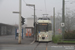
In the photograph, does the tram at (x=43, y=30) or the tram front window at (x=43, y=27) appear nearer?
the tram at (x=43, y=30)

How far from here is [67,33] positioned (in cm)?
2375

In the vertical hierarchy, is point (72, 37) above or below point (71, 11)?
below

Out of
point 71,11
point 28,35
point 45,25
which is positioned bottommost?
point 28,35

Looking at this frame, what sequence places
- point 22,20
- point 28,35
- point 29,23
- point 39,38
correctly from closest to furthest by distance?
point 22,20, point 39,38, point 28,35, point 29,23

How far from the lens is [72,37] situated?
930 inches

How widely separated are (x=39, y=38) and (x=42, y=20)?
9.11ft

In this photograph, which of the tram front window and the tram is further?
the tram front window

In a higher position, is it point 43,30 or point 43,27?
Answer: point 43,27

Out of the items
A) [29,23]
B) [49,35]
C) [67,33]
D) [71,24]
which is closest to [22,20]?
[49,35]

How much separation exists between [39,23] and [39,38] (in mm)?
2272

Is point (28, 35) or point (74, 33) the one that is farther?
point (28, 35)

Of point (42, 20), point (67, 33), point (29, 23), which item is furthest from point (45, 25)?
point (29, 23)

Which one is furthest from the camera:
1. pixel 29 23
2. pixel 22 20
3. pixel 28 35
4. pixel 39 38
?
pixel 29 23

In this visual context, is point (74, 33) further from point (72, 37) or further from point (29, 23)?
point (29, 23)
